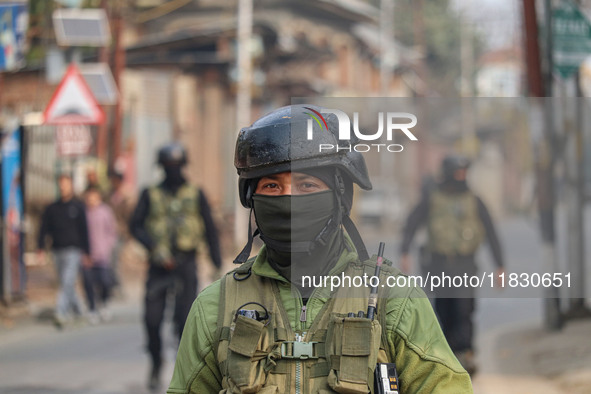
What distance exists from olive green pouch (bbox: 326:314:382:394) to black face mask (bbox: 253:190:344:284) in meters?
0.24

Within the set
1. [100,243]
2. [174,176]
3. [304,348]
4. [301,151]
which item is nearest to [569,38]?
[174,176]

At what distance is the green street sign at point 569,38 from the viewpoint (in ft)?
34.3

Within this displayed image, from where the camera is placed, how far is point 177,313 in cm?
841

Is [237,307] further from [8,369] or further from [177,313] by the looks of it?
[8,369]

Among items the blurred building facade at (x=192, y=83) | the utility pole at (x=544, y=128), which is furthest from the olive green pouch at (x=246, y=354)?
the blurred building facade at (x=192, y=83)

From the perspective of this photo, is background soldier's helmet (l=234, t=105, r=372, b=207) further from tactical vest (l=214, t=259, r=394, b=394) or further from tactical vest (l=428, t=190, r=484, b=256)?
tactical vest (l=428, t=190, r=484, b=256)

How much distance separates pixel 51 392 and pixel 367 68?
40970mm

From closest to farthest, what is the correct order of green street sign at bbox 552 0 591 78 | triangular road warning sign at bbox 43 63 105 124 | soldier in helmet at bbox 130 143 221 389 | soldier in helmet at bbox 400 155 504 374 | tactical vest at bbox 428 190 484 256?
soldier in helmet at bbox 400 155 504 374, tactical vest at bbox 428 190 484 256, soldier in helmet at bbox 130 143 221 389, green street sign at bbox 552 0 591 78, triangular road warning sign at bbox 43 63 105 124

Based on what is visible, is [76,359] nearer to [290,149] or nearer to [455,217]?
[455,217]

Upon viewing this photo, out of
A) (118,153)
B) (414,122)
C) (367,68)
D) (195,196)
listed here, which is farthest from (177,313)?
(367,68)

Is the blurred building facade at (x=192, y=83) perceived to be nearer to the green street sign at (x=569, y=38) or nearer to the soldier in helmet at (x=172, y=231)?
the green street sign at (x=569, y=38)

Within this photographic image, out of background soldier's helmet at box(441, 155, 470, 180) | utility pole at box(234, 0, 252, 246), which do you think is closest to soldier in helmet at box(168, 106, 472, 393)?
background soldier's helmet at box(441, 155, 470, 180)

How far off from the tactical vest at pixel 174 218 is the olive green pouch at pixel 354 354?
18.9 feet

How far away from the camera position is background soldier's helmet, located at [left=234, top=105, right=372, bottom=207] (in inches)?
110
